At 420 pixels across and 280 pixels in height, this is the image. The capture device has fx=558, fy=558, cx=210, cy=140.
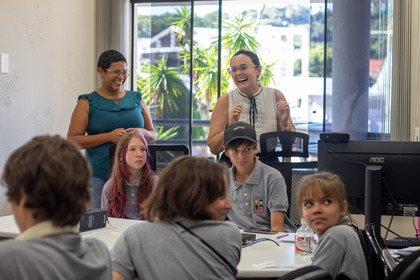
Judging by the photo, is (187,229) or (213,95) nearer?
(187,229)

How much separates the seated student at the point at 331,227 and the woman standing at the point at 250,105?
1.46 m

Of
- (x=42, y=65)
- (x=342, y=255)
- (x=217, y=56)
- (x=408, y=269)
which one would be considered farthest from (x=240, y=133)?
(x=217, y=56)

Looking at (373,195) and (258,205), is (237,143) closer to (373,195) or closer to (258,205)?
(258,205)

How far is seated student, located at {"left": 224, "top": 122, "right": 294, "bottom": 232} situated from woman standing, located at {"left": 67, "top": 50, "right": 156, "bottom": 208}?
0.98 meters

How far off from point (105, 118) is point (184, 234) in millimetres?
2315

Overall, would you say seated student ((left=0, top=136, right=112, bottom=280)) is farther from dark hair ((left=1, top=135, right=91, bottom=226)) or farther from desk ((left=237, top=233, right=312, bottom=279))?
desk ((left=237, top=233, right=312, bottom=279))

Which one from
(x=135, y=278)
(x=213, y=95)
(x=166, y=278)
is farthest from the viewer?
(x=213, y=95)

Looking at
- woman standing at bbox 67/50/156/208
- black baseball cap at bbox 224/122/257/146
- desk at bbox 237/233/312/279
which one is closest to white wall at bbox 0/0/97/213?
woman standing at bbox 67/50/156/208

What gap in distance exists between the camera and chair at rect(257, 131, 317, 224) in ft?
10.6

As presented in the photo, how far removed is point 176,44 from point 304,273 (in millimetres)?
5208

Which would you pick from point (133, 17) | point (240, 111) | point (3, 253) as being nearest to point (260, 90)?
point (240, 111)

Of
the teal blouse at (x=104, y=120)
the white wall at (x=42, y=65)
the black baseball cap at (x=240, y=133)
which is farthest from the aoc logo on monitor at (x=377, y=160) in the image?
the white wall at (x=42, y=65)

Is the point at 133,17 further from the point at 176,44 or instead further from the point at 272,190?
the point at 272,190

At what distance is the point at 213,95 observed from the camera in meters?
6.24
